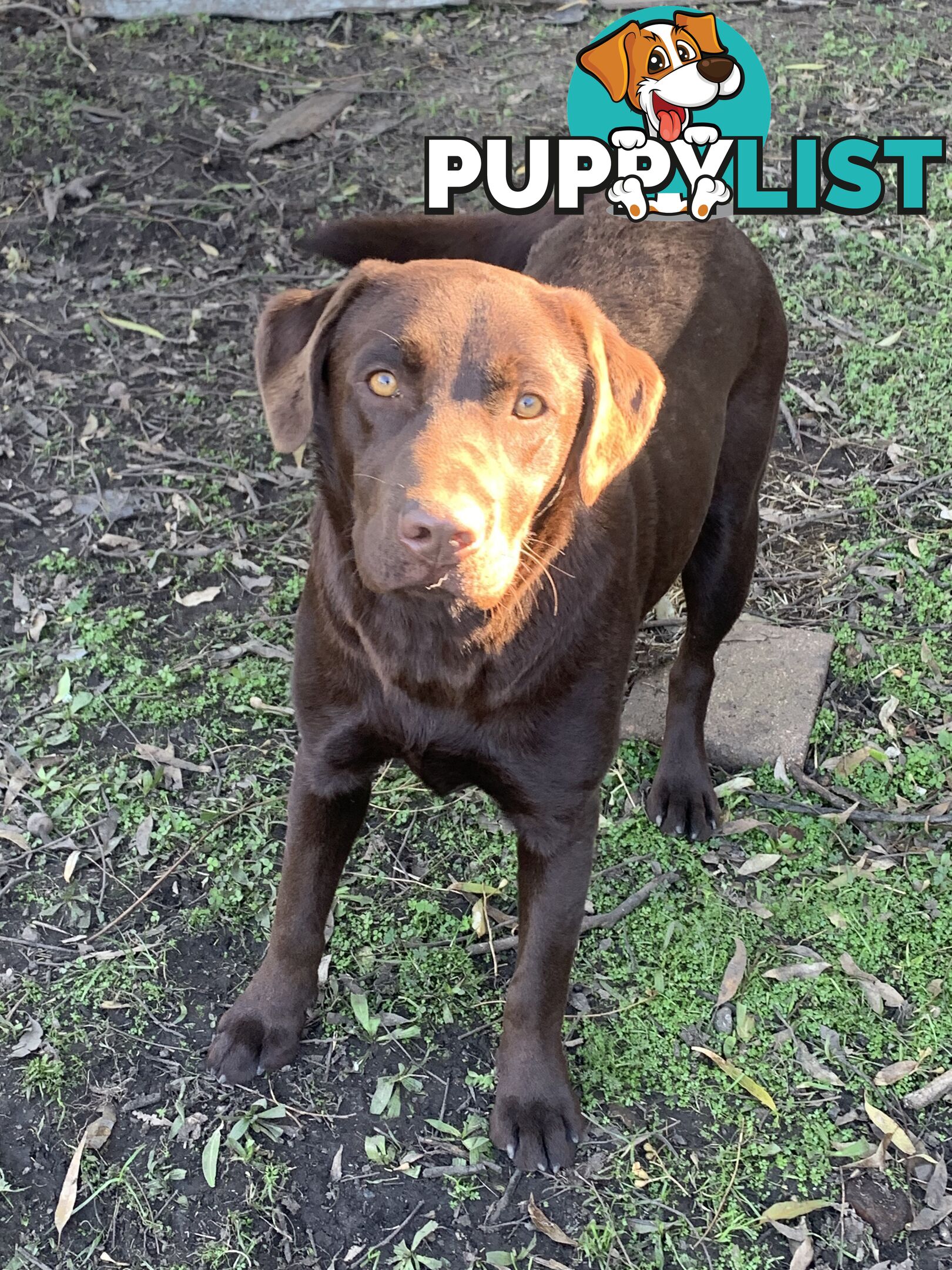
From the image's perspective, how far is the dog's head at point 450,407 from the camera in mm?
2100

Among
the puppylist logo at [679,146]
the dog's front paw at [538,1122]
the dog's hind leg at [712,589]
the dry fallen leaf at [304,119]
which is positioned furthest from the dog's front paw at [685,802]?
the dry fallen leaf at [304,119]

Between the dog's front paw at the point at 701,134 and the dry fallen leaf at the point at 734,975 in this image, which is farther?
the dog's front paw at the point at 701,134

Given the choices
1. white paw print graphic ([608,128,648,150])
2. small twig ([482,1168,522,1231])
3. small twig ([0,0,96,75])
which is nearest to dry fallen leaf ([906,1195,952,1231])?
small twig ([482,1168,522,1231])

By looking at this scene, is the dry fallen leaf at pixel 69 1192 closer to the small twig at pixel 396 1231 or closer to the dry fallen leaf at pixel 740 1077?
the small twig at pixel 396 1231

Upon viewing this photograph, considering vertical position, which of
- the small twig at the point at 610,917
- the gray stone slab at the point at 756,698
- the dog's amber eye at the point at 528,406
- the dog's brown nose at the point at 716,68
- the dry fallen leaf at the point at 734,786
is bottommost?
the small twig at the point at 610,917

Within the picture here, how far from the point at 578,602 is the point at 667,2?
517 cm

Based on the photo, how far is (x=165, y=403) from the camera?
468 centimetres

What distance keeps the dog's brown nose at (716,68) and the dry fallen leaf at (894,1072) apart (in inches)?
164

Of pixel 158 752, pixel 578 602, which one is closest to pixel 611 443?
pixel 578 602

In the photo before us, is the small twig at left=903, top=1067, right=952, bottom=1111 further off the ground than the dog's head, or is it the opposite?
the dog's head

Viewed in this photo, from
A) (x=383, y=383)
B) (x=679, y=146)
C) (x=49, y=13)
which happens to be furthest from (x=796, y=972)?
(x=49, y=13)

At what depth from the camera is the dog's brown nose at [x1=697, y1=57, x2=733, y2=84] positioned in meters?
5.41

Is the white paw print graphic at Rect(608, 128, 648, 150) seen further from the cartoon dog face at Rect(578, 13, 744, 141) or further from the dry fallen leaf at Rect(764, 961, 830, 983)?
the dry fallen leaf at Rect(764, 961, 830, 983)

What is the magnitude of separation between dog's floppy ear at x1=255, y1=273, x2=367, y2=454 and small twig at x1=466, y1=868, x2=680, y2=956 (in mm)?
1423
